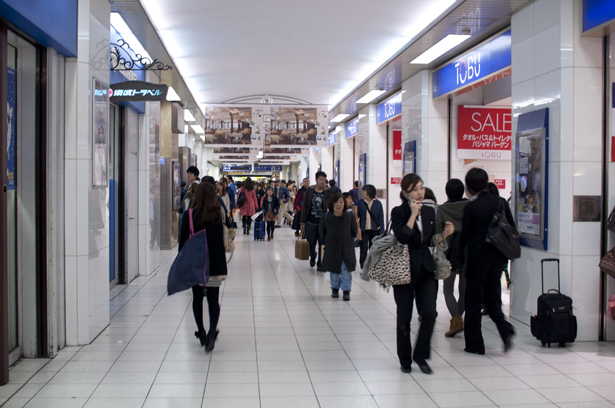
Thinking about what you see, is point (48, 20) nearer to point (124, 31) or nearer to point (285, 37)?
point (124, 31)

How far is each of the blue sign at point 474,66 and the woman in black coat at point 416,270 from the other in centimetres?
352

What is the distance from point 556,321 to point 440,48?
4.46 metres

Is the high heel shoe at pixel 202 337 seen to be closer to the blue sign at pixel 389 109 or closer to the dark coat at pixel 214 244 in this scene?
the dark coat at pixel 214 244

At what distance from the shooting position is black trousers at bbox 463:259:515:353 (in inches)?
176

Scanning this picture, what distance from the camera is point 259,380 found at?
388 centimetres

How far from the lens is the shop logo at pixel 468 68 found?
298 inches

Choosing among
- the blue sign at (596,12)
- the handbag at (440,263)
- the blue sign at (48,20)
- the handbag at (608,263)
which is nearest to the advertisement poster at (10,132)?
the blue sign at (48,20)

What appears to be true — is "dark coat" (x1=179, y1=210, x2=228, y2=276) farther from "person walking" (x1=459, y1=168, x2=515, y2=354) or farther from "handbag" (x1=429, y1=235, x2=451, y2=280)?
"person walking" (x1=459, y1=168, x2=515, y2=354)

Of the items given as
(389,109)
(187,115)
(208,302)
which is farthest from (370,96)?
(208,302)

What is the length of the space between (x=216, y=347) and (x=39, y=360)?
1392 millimetres

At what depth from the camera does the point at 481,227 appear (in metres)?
4.49

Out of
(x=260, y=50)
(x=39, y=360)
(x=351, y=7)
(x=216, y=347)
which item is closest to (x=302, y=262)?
(x=260, y=50)

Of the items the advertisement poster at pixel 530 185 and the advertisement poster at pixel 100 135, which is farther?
the advertisement poster at pixel 530 185

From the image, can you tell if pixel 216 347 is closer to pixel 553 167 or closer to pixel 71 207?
pixel 71 207
